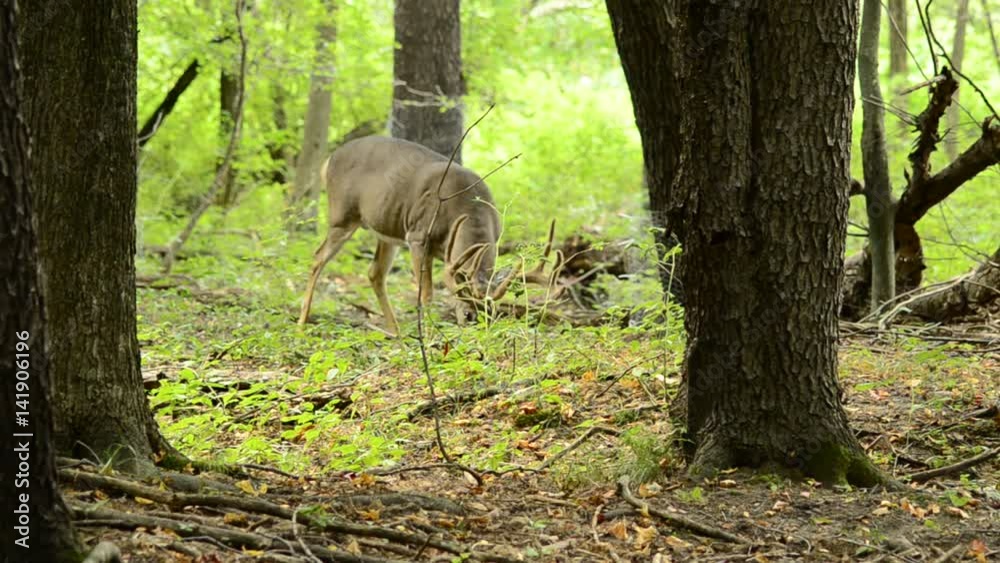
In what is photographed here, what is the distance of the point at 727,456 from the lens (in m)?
4.58

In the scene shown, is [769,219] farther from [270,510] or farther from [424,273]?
[424,273]

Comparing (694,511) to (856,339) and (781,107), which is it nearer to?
(781,107)

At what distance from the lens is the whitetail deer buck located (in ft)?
32.0

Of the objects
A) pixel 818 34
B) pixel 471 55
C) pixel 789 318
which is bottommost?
pixel 789 318

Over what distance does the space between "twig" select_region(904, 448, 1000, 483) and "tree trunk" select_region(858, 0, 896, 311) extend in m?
3.08

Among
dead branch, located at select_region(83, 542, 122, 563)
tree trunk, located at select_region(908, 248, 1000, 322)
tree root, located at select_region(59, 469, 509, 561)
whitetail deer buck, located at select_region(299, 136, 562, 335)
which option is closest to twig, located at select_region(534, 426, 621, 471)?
tree root, located at select_region(59, 469, 509, 561)

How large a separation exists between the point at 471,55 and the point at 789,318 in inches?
530

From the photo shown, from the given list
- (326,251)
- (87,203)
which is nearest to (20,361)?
(87,203)

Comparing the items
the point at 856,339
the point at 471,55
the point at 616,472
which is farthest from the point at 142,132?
the point at 616,472

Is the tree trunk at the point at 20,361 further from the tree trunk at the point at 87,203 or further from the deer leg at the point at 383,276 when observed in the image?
the deer leg at the point at 383,276

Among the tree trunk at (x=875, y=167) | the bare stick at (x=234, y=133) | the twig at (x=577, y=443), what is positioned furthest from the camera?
the bare stick at (x=234, y=133)

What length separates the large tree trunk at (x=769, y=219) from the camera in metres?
4.29

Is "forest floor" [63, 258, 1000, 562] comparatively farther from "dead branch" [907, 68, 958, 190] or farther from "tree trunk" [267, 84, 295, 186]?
"tree trunk" [267, 84, 295, 186]

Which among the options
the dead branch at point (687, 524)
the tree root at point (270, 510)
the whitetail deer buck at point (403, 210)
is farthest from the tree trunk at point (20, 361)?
the whitetail deer buck at point (403, 210)
